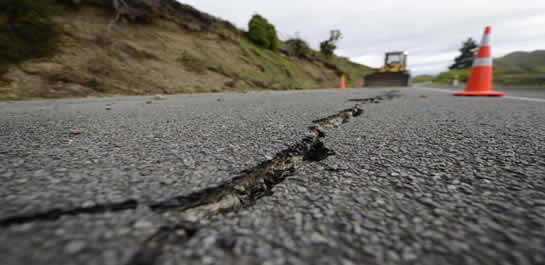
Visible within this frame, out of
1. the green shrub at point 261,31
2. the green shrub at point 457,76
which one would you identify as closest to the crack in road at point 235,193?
the green shrub at point 261,31

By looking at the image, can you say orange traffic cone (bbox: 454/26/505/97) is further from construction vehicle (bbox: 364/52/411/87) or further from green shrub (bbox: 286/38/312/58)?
green shrub (bbox: 286/38/312/58)

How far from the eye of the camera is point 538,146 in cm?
92

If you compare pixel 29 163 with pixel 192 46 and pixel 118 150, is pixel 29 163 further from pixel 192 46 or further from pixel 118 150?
pixel 192 46

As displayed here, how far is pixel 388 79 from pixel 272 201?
14.8 m

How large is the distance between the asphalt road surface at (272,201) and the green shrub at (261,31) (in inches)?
531

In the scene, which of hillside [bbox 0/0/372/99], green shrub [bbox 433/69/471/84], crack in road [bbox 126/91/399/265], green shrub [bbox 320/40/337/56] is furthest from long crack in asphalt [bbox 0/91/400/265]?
green shrub [bbox 320/40/337/56]

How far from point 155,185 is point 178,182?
0.19 ft

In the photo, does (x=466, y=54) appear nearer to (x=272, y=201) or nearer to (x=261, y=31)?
(x=261, y=31)

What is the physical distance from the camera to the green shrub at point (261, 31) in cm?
1311

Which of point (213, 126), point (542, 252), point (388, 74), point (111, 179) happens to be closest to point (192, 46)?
point (213, 126)

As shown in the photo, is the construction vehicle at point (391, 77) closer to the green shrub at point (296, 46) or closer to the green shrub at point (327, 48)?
the green shrub at point (296, 46)

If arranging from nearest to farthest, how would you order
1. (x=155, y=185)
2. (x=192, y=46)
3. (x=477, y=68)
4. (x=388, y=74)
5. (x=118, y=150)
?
(x=155, y=185) < (x=118, y=150) < (x=477, y=68) < (x=192, y=46) < (x=388, y=74)

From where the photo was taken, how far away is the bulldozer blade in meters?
12.8

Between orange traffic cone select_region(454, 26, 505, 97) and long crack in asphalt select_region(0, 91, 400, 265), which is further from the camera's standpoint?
orange traffic cone select_region(454, 26, 505, 97)
